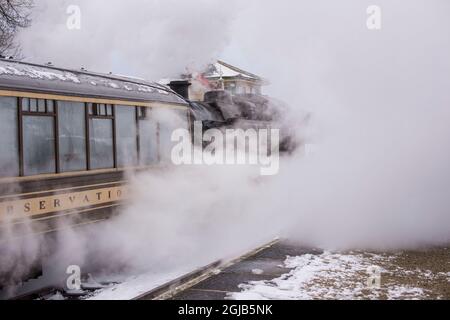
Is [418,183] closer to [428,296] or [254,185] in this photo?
[254,185]

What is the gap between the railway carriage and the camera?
5.91 meters

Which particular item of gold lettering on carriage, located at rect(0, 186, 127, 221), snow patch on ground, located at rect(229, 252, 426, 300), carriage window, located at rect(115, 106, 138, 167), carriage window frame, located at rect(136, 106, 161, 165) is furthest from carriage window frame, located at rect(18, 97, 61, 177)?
snow patch on ground, located at rect(229, 252, 426, 300)

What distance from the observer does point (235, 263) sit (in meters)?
6.64

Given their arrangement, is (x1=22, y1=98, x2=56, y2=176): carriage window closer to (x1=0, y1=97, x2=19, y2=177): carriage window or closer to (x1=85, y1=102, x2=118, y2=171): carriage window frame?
(x1=0, y1=97, x2=19, y2=177): carriage window

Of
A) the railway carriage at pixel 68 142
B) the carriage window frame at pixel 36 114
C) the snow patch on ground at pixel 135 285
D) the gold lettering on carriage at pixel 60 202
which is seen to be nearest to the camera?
the gold lettering on carriage at pixel 60 202

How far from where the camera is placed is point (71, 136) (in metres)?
6.78

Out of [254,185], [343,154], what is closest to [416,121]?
[343,154]

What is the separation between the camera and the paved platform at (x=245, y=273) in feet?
17.6

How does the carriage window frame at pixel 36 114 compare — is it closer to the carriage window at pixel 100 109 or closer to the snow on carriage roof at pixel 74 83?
the snow on carriage roof at pixel 74 83

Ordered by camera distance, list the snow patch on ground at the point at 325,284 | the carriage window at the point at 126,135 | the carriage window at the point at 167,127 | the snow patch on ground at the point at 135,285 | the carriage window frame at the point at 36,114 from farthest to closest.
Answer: the carriage window at the point at 167,127 < the carriage window at the point at 126,135 < the snow patch on ground at the point at 135,285 < the carriage window frame at the point at 36,114 < the snow patch on ground at the point at 325,284

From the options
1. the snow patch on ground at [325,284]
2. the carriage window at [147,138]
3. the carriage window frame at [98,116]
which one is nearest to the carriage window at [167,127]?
the carriage window at [147,138]

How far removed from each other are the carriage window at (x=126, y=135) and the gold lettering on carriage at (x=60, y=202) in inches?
17.0

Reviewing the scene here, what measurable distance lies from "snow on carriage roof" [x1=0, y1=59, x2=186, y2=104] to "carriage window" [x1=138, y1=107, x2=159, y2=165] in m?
0.26
